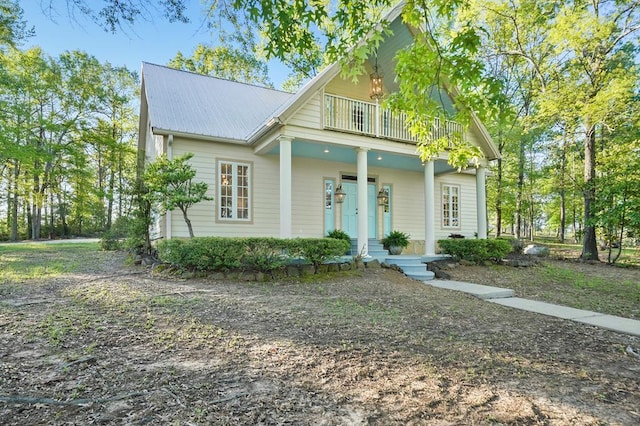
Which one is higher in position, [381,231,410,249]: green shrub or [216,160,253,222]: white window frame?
[216,160,253,222]: white window frame

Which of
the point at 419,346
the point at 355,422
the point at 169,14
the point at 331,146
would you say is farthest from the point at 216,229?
the point at 355,422

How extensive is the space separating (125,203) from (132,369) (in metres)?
8.22

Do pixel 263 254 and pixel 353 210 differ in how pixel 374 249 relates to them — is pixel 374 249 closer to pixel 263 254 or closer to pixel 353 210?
pixel 353 210

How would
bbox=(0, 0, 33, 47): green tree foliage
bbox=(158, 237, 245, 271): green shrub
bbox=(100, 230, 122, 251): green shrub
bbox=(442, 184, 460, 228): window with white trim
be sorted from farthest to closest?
1. bbox=(442, 184, 460, 228): window with white trim
2. bbox=(100, 230, 122, 251): green shrub
3. bbox=(0, 0, 33, 47): green tree foliage
4. bbox=(158, 237, 245, 271): green shrub

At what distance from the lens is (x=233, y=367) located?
2.85 metres

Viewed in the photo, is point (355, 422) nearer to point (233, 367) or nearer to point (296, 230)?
point (233, 367)

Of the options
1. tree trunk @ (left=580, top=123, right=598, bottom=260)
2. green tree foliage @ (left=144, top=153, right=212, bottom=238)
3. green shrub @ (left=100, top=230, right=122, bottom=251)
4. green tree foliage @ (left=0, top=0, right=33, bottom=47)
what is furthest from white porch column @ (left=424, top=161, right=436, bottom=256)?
green tree foliage @ (left=0, top=0, right=33, bottom=47)

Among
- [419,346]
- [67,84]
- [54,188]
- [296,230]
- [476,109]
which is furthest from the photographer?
→ [54,188]

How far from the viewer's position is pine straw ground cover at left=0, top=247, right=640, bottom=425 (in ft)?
7.29

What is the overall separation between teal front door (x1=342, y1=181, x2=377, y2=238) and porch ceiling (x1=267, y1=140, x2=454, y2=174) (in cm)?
86

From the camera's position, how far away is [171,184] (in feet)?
27.9

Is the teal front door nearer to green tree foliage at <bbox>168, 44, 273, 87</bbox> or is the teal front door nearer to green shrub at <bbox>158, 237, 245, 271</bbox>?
green shrub at <bbox>158, 237, 245, 271</bbox>

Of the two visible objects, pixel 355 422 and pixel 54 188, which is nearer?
pixel 355 422

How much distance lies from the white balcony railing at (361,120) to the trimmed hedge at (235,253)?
3.44 meters
